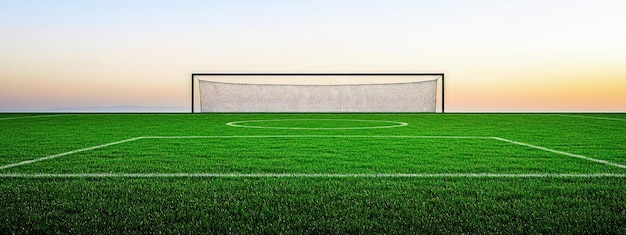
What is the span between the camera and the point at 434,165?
3.97 metres

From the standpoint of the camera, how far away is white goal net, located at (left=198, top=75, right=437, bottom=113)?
20.3 m

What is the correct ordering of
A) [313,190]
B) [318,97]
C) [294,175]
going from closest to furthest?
[313,190]
[294,175]
[318,97]

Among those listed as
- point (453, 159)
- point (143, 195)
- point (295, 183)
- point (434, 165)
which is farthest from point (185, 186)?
point (453, 159)

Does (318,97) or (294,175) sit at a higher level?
(318,97)

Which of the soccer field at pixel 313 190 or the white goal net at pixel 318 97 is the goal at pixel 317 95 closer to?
the white goal net at pixel 318 97

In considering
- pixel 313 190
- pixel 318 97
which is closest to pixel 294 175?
pixel 313 190

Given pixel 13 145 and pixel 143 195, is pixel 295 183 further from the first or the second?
pixel 13 145

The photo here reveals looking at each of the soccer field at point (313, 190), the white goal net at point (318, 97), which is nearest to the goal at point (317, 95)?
the white goal net at point (318, 97)

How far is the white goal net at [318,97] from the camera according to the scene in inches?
799

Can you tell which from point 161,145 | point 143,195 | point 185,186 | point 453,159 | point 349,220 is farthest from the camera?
point 161,145

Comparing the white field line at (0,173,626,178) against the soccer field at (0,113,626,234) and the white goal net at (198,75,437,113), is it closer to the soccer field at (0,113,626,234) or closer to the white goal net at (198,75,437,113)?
the soccer field at (0,113,626,234)

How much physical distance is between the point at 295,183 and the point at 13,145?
428cm

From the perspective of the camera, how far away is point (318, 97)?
2061cm

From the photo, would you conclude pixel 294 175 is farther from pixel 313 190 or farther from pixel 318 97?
pixel 318 97
